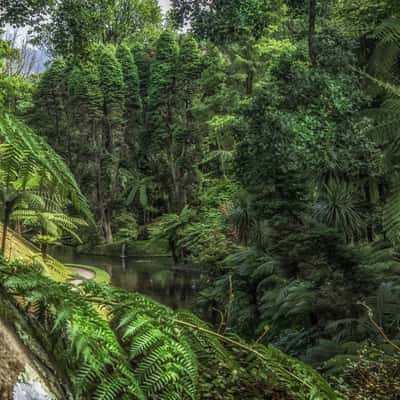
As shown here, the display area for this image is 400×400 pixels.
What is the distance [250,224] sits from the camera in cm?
859

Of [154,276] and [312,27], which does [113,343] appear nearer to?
[312,27]

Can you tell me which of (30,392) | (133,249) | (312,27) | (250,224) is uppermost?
(312,27)

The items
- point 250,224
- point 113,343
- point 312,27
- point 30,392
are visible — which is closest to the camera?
point 30,392

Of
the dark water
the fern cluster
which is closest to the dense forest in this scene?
the fern cluster

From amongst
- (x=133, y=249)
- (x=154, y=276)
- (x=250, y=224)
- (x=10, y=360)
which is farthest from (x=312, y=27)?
(x=133, y=249)

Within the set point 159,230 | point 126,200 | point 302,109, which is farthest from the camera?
point 126,200

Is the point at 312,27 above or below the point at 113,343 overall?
above

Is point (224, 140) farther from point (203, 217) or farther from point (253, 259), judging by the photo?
point (253, 259)

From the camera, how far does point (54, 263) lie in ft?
14.9

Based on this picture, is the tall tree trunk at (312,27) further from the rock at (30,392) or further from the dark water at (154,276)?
the rock at (30,392)

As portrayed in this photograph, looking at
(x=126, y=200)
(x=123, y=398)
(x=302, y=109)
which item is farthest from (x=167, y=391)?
(x=126, y=200)

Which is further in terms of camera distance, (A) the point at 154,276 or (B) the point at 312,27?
(A) the point at 154,276

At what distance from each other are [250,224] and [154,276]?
618 cm

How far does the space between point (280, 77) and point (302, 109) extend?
4.30 ft
